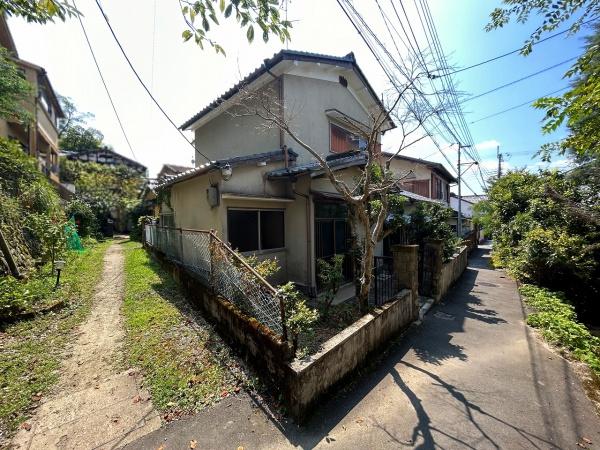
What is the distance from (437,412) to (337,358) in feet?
4.29

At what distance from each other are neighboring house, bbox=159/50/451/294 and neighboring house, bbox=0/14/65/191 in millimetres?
10745

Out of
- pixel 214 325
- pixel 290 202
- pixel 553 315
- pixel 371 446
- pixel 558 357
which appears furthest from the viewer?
pixel 290 202

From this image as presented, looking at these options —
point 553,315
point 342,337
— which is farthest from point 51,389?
point 553,315

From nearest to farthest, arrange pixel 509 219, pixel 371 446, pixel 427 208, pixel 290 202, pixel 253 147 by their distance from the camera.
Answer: pixel 371 446, pixel 290 202, pixel 427 208, pixel 253 147, pixel 509 219

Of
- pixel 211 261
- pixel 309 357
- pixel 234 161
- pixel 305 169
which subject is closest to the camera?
pixel 309 357

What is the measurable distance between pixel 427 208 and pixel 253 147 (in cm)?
651

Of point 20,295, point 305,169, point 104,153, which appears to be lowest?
point 20,295

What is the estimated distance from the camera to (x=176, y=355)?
13.5 feet

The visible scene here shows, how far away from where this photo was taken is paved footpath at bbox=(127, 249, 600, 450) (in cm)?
271

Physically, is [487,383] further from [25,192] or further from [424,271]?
[25,192]

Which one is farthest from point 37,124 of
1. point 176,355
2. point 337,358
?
point 337,358

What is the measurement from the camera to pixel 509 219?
1336cm

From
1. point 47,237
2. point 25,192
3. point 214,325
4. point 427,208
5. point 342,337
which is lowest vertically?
point 214,325

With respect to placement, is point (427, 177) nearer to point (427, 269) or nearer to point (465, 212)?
point (427, 269)
